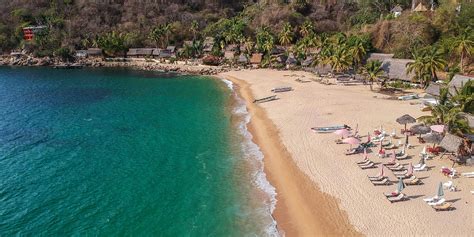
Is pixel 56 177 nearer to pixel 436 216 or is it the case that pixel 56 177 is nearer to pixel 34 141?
pixel 34 141

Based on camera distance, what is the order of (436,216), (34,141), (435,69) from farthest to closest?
(435,69), (34,141), (436,216)

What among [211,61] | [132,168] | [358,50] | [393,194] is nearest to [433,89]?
[358,50]

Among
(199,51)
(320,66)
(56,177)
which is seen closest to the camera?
(56,177)

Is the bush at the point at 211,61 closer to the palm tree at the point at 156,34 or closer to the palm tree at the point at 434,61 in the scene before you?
the palm tree at the point at 156,34

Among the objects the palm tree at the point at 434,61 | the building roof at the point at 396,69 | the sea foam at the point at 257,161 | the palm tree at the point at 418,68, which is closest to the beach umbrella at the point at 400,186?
the sea foam at the point at 257,161

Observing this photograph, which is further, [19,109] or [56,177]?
[19,109]

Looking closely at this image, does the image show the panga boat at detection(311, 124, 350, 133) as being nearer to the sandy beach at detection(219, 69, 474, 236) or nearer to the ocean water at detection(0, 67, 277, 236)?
the sandy beach at detection(219, 69, 474, 236)

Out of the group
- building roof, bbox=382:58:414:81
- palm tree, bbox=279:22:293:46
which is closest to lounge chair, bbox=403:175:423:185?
building roof, bbox=382:58:414:81

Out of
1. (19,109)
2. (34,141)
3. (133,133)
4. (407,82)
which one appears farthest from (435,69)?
(19,109)
